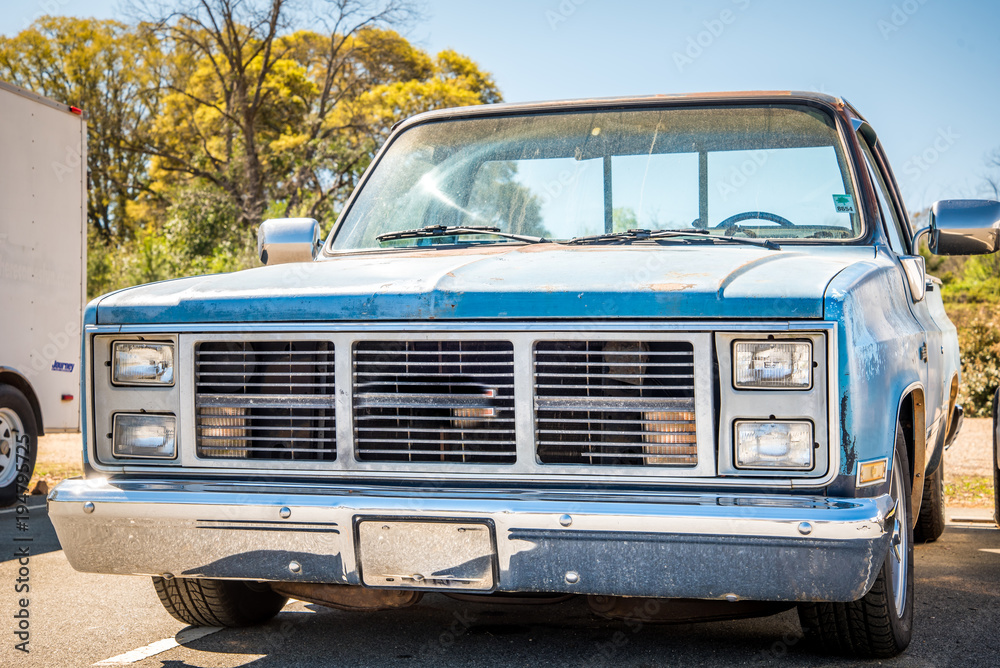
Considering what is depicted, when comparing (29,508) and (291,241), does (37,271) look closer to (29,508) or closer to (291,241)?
(29,508)

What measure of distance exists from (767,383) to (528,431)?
0.69 metres

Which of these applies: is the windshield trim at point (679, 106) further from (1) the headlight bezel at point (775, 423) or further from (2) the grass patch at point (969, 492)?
(2) the grass patch at point (969, 492)

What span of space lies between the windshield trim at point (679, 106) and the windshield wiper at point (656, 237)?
0.44ft

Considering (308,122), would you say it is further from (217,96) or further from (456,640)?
(456,640)

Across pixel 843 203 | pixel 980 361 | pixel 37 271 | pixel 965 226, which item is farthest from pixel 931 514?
pixel 980 361

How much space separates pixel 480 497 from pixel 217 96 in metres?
31.7

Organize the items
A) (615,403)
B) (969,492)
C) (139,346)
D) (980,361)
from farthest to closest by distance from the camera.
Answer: (980,361)
(969,492)
(139,346)
(615,403)

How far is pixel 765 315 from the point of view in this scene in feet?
9.58

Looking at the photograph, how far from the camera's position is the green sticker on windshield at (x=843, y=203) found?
4.05m

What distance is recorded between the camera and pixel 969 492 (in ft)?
27.5

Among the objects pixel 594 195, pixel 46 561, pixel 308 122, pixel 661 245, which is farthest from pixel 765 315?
pixel 308 122

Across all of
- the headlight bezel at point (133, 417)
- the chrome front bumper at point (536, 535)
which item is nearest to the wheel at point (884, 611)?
the chrome front bumper at point (536, 535)

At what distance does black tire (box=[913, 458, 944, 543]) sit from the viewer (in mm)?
5816

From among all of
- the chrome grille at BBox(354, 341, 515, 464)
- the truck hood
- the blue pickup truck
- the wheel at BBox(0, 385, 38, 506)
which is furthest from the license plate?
the wheel at BBox(0, 385, 38, 506)
